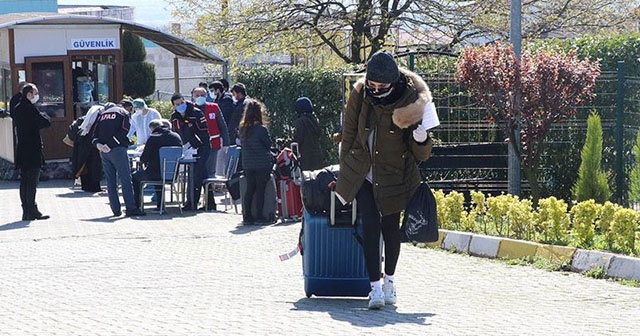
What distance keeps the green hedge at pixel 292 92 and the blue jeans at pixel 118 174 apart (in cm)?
354

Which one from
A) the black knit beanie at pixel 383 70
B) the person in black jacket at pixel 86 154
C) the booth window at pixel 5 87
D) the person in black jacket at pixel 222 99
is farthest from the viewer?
the booth window at pixel 5 87

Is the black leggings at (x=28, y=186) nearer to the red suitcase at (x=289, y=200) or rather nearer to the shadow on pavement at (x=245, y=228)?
the shadow on pavement at (x=245, y=228)

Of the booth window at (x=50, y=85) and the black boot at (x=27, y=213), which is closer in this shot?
the black boot at (x=27, y=213)

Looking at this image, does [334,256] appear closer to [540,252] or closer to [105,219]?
[540,252]

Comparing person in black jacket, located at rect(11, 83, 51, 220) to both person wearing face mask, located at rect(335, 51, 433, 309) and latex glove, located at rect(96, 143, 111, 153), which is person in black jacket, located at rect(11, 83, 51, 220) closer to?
latex glove, located at rect(96, 143, 111, 153)

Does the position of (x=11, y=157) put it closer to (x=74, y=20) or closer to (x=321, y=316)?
(x=74, y=20)

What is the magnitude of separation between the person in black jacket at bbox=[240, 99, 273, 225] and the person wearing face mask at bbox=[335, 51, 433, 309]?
6699 millimetres

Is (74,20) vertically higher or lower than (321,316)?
higher

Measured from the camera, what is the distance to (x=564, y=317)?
8430 millimetres

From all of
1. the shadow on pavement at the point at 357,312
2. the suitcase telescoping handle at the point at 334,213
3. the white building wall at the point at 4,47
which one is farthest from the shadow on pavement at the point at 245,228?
the white building wall at the point at 4,47

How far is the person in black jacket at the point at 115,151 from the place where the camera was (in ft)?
53.9

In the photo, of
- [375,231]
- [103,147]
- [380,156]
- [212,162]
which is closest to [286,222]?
[212,162]

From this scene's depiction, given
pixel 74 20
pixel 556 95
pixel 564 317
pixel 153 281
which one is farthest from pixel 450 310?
pixel 74 20

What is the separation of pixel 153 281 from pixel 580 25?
17638 mm
